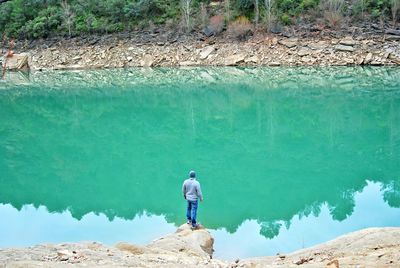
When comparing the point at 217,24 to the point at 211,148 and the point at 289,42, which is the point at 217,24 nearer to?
the point at 289,42

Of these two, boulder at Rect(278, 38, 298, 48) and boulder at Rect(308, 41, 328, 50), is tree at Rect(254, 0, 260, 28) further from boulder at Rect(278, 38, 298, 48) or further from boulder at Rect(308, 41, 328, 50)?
boulder at Rect(308, 41, 328, 50)

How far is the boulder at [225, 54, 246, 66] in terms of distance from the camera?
144 feet

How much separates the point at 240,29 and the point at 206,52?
380cm

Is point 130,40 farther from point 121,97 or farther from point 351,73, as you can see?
point 351,73

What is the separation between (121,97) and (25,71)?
20473mm

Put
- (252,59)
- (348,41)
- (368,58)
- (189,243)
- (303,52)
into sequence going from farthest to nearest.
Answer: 1. (252,59)
2. (303,52)
3. (348,41)
4. (368,58)
5. (189,243)

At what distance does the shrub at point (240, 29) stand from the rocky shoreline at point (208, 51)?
2.06 ft

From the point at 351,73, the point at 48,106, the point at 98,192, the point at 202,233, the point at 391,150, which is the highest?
the point at 351,73

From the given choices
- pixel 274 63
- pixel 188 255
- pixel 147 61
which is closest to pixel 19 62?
pixel 147 61

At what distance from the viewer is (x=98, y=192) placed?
48.8 ft

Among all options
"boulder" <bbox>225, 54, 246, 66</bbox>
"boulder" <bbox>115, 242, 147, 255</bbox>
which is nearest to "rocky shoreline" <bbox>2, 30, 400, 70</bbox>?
"boulder" <bbox>225, 54, 246, 66</bbox>

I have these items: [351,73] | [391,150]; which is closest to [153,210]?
[391,150]

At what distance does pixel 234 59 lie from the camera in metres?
43.9

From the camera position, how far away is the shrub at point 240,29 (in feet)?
149
